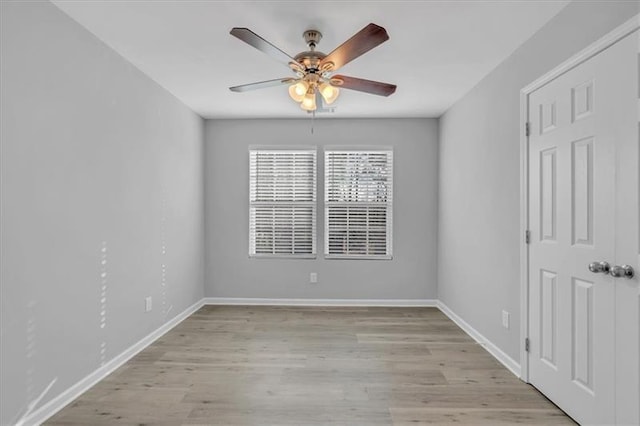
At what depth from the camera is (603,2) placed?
6.75ft

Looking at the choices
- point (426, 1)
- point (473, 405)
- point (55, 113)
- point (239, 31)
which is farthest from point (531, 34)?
point (55, 113)

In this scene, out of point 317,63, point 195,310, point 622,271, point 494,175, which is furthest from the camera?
point 195,310

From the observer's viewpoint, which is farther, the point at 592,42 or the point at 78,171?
the point at 78,171

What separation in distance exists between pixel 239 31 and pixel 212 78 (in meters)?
1.70

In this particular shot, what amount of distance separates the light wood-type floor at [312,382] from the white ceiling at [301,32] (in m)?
2.52

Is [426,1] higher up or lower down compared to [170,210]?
higher up

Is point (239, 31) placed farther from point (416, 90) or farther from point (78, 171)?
point (416, 90)

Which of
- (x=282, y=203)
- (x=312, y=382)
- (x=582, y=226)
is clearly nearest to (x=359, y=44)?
(x=582, y=226)

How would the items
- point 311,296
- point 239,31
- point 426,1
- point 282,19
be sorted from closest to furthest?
point 239,31, point 426,1, point 282,19, point 311,296

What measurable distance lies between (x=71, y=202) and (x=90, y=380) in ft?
4.20

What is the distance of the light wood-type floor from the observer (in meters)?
2.34

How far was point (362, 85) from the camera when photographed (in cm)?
276

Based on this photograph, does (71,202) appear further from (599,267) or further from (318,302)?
(318,302)

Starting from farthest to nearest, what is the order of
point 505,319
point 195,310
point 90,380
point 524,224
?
point 195,310 → point 505,319 → point 524,224 → point 90,380
